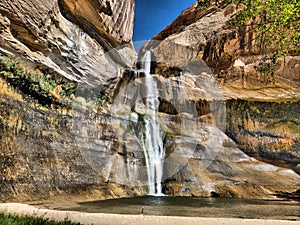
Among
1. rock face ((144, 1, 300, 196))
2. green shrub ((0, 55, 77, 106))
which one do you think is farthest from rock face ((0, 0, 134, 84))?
rock face ((144, 1, 300, 196))

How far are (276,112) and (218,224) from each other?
62.6 feet

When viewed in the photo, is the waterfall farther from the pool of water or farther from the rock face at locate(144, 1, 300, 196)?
the pool of water

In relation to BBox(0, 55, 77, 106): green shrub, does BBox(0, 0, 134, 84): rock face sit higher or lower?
higher

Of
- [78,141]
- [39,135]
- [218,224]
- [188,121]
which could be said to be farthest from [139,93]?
[218,224]

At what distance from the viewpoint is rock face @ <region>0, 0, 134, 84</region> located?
38.5 feet

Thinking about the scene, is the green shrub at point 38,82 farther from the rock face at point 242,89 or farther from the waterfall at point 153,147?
the rock face at point 242,89

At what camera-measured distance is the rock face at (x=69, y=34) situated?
38.5 feet

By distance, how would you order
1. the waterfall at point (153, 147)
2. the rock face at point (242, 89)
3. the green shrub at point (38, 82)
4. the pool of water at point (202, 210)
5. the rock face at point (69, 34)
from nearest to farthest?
the pool of water at point (202, 210), the green shrub at point (38, 82), the rock face at point (69, 34), the waterfall at point (153, 147), the rock face at point (242, 89)

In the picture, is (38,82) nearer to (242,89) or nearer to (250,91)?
(242,89)

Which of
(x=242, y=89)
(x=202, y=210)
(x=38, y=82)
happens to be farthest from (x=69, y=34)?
(x=242, y=89)

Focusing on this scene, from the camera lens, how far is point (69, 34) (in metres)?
15.6

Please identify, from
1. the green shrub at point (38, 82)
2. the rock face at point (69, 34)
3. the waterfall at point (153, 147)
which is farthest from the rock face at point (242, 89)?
the green shrub at point (38, 82)

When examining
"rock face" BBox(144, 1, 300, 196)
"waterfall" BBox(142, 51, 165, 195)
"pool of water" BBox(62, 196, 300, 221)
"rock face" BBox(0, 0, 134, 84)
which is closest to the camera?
"pool of water" BBox(62, 196, 300, 221)

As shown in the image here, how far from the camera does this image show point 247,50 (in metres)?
22.1
